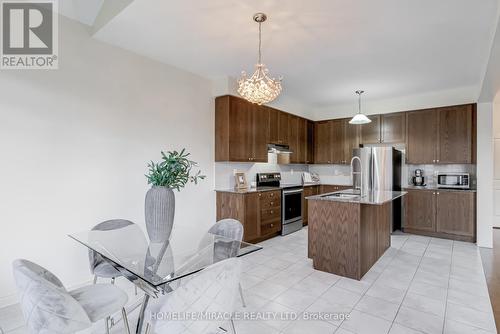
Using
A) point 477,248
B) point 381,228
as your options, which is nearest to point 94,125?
point 381,228

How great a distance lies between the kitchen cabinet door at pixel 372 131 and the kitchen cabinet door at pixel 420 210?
126 centimetres

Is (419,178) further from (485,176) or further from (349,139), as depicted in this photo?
(349,139)

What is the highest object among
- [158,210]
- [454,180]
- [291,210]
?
[454,180]

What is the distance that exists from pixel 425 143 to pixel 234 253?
4.71 m

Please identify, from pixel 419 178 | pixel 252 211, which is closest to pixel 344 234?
pixel 252 211

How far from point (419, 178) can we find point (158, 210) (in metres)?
5.11

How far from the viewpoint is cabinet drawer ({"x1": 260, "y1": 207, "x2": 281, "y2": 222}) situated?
14.9 ft

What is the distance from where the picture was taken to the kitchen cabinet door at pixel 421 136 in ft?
16.3

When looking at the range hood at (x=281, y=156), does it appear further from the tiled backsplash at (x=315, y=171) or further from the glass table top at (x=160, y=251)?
the glass table top at (x=160, y=251)

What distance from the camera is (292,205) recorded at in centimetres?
525

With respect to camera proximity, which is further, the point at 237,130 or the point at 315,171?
the point at 315,171

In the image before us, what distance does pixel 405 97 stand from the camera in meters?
5.39

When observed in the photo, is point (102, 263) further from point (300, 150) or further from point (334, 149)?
point (334, 149)

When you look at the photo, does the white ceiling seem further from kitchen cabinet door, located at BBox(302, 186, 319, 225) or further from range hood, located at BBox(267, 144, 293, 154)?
kitchen cabinet door, located at BBox(302, 186, 319, 225)
